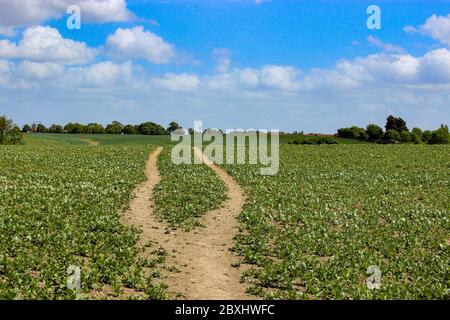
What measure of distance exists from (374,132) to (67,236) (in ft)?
348

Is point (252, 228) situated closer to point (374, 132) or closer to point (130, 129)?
point (374, 132)

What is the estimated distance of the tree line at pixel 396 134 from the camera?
115 meters

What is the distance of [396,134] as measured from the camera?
11375 centimetres

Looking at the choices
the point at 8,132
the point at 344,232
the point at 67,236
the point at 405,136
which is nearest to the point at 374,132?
the point at 405,136

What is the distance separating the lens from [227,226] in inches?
956

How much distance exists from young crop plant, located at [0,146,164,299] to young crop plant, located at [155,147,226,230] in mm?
2178

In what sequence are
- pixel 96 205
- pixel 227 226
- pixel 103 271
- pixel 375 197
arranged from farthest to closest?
pixel 375 197
pixel 96 205
pixel 227 226
pixel 103 271

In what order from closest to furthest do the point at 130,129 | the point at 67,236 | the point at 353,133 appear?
the point at 67,236, the point at 353,133, the point at 130,129

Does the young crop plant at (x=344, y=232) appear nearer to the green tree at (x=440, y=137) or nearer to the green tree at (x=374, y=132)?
the green tree at (x=374, y=132)

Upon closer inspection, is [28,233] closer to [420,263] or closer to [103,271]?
[103,271]
